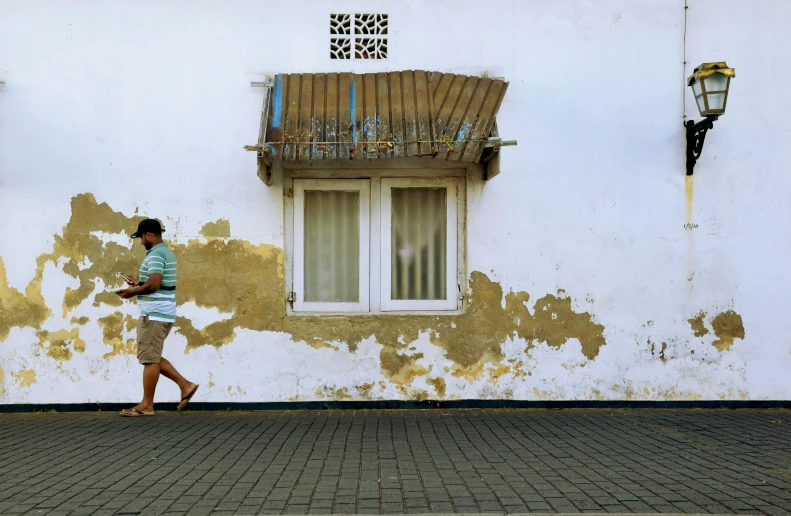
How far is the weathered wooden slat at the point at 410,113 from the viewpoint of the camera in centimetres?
773

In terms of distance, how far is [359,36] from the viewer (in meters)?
8.52

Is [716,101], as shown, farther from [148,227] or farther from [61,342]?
[61,342]

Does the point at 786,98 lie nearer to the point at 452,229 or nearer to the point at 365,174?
the point at 452,229

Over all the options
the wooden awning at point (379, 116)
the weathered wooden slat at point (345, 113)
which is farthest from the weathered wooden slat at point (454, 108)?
the weathered wooden slat at point (345, 113)

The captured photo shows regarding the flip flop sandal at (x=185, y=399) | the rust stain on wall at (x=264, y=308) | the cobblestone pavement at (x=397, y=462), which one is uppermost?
the rust stain on wall at (x=264, y=308)

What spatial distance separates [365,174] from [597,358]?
10.3ft

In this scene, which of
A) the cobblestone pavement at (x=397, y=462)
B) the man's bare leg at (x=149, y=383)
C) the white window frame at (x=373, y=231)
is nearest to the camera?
the cobblestone pavement at (x=397, y=462)

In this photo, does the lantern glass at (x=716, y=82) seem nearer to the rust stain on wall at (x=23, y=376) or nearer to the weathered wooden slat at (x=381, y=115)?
→ the weathered wooden slat at (x=381, y=115)

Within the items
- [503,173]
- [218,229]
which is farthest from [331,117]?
[503,173]

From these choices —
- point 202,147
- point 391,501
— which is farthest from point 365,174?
point 391,501

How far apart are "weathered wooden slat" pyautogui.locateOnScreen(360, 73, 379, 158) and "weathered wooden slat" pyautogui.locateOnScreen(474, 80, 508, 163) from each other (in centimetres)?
90

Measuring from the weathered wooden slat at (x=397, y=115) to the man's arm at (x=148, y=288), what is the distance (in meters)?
2.55

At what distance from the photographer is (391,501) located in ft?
15.7

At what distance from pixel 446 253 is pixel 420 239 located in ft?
1.06
